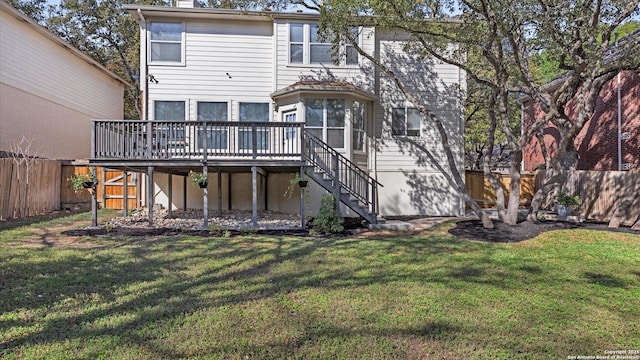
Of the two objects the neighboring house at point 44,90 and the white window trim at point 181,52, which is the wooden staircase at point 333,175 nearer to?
the white window trim at point 181,52

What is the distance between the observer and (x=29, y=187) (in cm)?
1148

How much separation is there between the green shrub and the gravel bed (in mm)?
618

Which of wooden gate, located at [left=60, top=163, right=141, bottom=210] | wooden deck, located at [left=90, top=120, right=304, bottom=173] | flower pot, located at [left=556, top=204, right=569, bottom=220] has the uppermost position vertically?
wooden deck, located at [left=90, top=120, right=304, bottom=173]

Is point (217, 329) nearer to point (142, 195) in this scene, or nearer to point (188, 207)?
point (188, 207)

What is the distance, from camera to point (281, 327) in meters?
3.87

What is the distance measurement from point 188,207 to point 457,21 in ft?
35.0

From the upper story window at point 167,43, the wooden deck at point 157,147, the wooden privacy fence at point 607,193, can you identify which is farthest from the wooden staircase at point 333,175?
the wooden privacy fence at point 607,193

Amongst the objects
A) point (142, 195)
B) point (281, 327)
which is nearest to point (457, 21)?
point (281, 327)

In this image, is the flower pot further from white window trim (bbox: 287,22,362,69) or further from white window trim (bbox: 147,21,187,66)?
white window trim (bbox: 147,21,187,66)

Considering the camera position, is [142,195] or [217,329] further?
[142,195]

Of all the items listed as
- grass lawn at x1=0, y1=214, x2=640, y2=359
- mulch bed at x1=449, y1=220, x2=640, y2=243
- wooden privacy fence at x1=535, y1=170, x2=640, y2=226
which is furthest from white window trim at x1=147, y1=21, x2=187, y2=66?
wooden privacy fence at x1=535, y1=170, x2=640, y2=226

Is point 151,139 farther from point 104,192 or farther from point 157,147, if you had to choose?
point 104,192

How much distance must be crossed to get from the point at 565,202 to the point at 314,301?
9781 millimetres

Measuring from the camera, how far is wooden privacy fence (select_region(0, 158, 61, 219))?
10492mm
